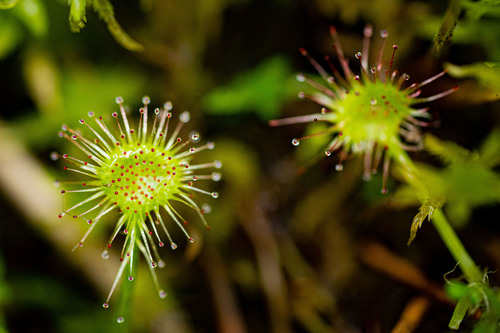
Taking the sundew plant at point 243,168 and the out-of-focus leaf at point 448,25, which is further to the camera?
the sundew plant at point 243,168

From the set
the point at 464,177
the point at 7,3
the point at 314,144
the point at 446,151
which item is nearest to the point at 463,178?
the point at 464,177

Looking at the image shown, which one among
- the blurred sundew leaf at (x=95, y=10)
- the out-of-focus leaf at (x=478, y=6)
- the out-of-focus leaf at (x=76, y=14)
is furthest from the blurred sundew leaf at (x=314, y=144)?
the out-of-focus leaf at (x=76, y=14)

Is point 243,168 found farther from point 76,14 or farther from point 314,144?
point 76,14

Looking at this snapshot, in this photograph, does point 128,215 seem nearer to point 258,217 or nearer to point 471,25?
point 258,217

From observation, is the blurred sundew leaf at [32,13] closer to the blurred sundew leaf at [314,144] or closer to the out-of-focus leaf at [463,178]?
the blurred sundew leaf at [314,144]

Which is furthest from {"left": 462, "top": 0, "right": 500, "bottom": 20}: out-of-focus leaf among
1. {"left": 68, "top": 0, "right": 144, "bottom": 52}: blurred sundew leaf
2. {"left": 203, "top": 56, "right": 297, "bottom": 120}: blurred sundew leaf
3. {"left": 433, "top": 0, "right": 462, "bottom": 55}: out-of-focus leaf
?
{"left": 68, "top": 0, "right": 144, "bottom": 52}: blurred sundew leaf

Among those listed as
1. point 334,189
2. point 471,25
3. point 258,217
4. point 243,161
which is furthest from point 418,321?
point 471,25

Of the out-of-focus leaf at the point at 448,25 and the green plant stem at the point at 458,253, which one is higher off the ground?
the out-of-focus leaf at the point at 448,25

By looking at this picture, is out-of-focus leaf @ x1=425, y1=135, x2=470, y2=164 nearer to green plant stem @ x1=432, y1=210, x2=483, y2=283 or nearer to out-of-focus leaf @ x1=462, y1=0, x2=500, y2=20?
green plant stem @ x1=432, y1=210, x2=483, y2=283
